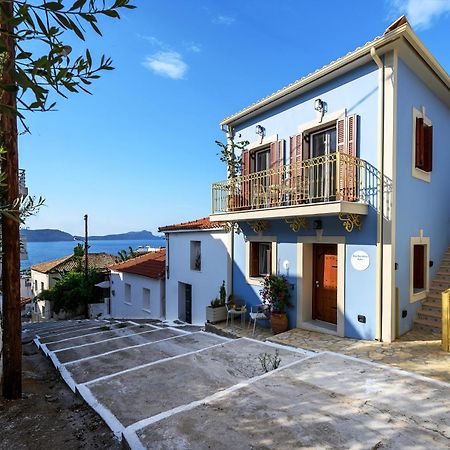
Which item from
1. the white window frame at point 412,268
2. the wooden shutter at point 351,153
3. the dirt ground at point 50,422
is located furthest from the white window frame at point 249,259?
the dirt ground at point 50,422

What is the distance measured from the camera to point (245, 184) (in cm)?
1088

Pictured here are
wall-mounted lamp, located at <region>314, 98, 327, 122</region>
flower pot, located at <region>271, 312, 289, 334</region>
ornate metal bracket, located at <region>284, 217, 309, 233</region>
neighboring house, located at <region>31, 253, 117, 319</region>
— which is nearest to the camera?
wall-mounted lamp, located at <region>314, 98, 327, 122</region>

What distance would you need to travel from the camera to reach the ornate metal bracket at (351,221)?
7789 millimetres

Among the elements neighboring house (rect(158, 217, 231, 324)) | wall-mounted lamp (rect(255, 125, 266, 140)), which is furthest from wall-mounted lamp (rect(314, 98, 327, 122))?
neighboring house (rect(158, 217, 231, 324))

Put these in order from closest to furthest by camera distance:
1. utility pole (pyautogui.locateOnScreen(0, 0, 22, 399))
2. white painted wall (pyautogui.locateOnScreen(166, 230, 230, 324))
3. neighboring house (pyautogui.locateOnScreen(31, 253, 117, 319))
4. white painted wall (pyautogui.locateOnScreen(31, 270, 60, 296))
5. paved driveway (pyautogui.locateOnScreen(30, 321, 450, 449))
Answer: paved driveway (pyautogui.locateOnScreen(30, 321, 450, 449)), utility pole (pyautogui.locateOnScreen(0, 0, 22, 399)), white painted wall (pyautogui.locateOnScreen(166, 230, 230, 324)), neighboring house (pyautogui.locateOnScreen(31, 253, 117, 319)), white painted wall (pyautogui.locateOnScreen(31, 270, 60, 296))

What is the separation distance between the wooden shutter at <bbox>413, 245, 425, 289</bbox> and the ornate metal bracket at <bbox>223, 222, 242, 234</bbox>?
5411 mm

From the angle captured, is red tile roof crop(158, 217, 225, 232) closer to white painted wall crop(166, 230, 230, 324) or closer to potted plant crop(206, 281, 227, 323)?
white painted wall crop(166, 230, 230, 324)

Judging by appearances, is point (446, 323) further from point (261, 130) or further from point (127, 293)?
point (127, 293)

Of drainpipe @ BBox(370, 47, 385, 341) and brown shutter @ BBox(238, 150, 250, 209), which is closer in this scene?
drainpipe @ BBox(370, 47, 385, 341)

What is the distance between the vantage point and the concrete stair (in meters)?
8.28

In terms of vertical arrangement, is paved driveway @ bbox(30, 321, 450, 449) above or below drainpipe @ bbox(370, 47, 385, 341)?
below

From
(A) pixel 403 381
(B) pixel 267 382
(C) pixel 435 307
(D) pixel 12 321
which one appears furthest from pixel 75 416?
(C) pixel 435 307

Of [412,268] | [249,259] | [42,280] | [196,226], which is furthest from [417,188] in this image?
[42,280]

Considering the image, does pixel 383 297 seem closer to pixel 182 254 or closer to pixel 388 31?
pixel 388 31
